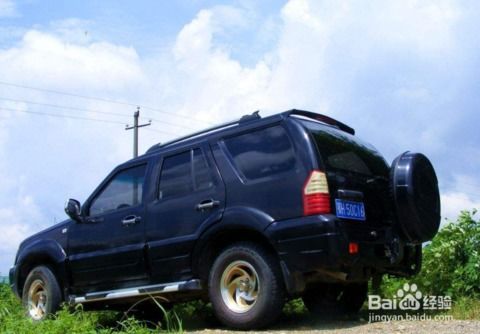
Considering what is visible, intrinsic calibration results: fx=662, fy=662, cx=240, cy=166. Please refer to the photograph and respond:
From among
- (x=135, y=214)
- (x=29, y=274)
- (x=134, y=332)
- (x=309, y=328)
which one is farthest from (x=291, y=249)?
(x=29, y=274)

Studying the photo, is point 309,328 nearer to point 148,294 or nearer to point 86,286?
point 148,294

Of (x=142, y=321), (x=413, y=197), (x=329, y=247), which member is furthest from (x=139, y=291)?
(x=413, y=197)

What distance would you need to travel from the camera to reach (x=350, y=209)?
227 inches

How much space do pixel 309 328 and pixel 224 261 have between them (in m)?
1.00

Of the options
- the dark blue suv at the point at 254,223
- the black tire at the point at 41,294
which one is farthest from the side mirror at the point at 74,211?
the black tire at the point at 41,294

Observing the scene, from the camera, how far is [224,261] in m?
5.98

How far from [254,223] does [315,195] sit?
2.06 ft

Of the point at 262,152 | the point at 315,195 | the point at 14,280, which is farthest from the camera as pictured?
the point at 14,280

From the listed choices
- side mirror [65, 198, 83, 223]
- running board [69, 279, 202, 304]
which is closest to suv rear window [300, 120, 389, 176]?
running board [69, 279, 202, 304]

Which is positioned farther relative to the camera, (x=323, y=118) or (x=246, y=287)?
(x=323, y=118)

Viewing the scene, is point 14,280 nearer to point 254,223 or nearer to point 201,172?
point 201,172

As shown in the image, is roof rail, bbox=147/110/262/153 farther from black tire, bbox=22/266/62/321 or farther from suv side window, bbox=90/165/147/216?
black tire, bbox=22/266/62/321

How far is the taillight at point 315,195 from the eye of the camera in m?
5.53

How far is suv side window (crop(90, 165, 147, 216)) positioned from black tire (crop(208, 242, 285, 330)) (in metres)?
1.47
